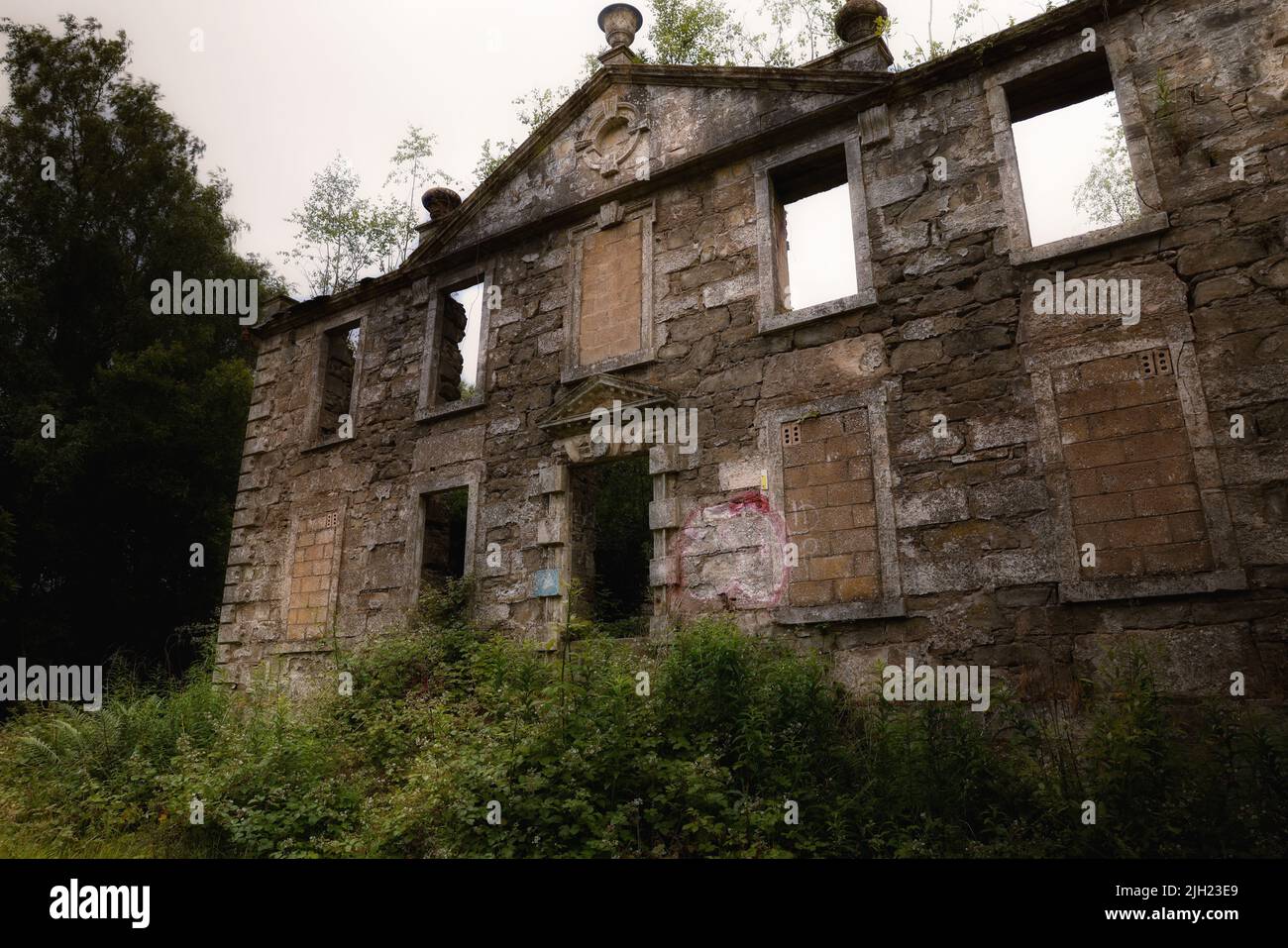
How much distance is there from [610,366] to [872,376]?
9.66 ft

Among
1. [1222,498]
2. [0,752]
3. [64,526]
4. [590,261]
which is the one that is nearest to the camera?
[1222,498]

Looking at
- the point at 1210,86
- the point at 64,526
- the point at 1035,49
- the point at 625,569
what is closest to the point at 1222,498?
the point at 1210,86

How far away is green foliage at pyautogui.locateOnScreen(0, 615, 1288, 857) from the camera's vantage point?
4.49 m

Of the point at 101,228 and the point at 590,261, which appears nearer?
the point at 590,261

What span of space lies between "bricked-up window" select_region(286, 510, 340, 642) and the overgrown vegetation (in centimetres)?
291

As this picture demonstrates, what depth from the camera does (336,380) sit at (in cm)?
1195

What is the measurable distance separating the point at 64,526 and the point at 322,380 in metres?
7.82

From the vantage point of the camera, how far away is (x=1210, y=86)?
20.4 feet

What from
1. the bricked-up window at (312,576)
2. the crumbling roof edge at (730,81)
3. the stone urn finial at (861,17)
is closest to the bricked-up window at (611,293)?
the crumbling roof edge at (730,81)

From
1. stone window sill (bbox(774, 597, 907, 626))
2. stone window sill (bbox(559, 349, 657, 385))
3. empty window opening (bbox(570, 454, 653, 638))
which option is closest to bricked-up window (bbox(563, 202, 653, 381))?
stone window sill (bbox(559, 349, 657, 385))

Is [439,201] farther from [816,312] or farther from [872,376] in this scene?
[872,376]
